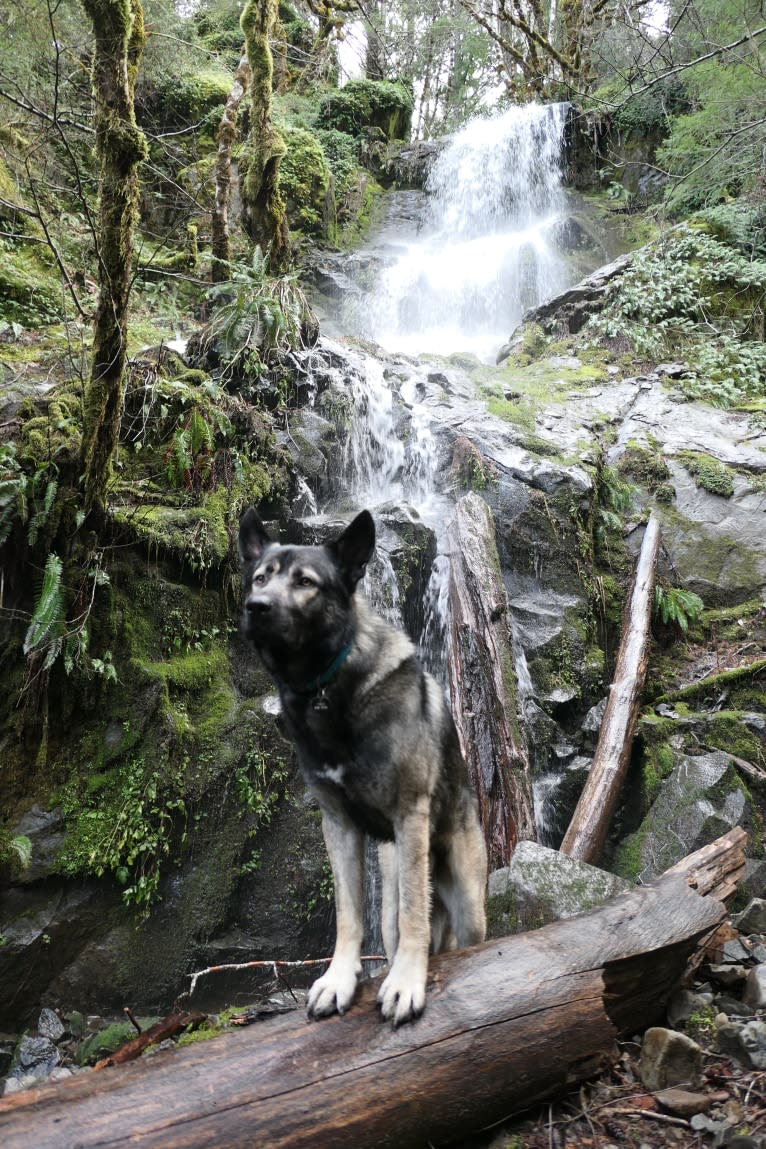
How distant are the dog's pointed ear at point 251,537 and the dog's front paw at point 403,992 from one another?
1.97 m

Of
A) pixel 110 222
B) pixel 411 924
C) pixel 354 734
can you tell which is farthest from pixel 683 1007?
pixel 110 222

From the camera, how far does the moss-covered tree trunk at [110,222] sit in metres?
4.86

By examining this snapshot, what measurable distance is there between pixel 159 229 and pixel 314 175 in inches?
224

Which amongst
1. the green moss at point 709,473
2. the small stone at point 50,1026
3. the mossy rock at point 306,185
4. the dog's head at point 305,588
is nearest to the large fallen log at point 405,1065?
the dog's head at point 305,588

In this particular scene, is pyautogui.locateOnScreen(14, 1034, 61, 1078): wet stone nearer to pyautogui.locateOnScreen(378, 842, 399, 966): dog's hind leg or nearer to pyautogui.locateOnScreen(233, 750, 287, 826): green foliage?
pyautogui.locateOnScreen(233, 750, 287, 826): green foliage

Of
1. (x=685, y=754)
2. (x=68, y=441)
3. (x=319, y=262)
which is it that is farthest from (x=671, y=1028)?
(x=319, y=262)

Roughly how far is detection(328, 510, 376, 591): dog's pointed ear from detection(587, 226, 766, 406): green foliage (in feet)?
35.7

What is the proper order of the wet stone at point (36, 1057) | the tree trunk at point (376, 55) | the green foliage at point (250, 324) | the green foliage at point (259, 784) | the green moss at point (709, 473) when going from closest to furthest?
the wet stone at point (36, 1057), the green foliage at point (259, 784), the green foliage at point (250, 324), the green moss at point (709, 473), the tree trunk at point (376, 55)

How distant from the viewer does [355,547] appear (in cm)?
321

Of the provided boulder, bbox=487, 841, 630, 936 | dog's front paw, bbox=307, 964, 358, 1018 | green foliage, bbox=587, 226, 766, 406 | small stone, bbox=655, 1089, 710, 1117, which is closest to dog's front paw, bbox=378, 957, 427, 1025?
dog's front paw, bbox=307, 964, 358, 1018

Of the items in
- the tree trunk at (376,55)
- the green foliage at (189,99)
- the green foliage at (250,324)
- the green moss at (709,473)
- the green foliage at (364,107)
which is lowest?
the green moss at (709,473)

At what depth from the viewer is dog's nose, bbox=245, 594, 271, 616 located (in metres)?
2.90

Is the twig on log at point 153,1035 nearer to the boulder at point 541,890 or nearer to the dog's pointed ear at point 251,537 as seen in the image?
the boulder at point 541,890

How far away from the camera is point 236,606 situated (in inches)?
278
